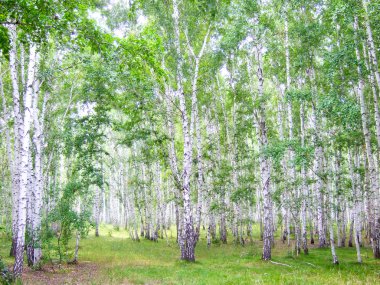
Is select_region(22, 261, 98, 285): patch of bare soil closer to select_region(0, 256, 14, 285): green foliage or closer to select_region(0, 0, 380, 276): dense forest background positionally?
select_region(0, 0, 380, 276): dense forest background

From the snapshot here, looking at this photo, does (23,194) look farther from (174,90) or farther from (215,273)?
(174,90)

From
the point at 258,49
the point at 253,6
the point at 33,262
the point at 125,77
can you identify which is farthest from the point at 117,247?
the point at 253,6

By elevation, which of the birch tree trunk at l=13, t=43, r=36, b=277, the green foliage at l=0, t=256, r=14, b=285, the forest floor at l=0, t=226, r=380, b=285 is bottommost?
the forest floor at l=0, t=226, r=380, b=285

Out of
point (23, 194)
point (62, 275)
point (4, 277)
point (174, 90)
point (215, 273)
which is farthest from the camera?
A: point (174, 90)

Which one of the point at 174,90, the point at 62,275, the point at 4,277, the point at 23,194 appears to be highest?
the point at 174,90

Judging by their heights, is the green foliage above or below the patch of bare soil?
above

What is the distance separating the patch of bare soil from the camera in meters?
11.0

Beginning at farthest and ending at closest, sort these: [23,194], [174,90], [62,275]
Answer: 1. [174,90]
2. [62,275]
3. [23,194]

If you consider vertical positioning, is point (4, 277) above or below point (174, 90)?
below

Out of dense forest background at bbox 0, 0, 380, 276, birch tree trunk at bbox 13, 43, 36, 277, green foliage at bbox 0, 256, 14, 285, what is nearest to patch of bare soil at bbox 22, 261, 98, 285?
dense forest background at bbox 0, 0, 380, 276

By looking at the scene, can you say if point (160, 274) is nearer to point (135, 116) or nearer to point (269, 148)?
point (269, 148)

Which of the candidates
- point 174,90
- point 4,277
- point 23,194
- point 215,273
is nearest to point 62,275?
point 23,194

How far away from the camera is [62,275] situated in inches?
504

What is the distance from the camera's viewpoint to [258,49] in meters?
17.3
